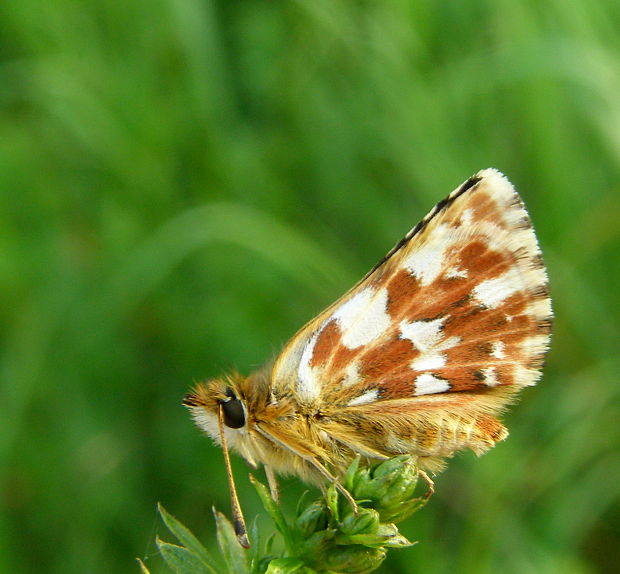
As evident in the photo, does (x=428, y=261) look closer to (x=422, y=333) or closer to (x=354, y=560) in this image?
(x=422, y=333)

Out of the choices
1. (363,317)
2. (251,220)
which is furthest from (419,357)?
(251,220)

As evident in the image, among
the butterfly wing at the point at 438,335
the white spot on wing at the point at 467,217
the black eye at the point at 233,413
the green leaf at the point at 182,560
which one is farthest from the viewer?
the white spot on wing at the point at 467,217

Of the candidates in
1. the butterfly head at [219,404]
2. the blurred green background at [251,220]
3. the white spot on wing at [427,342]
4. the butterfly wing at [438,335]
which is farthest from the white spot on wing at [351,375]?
the blurred green background at [251,220]

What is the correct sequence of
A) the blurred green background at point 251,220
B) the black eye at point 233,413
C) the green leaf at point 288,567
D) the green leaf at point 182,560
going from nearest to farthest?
the green leaf at point 288,567 → the green leaf at point 182,560 → the black eye at point 233,413 → the blurred green background at point 251,220

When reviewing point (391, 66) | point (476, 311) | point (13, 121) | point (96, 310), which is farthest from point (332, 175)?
point (476, 311)

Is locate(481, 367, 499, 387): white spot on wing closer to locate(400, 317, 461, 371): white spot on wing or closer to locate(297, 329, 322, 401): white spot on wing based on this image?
locate(400, 317, 461, 371): white spot on wing

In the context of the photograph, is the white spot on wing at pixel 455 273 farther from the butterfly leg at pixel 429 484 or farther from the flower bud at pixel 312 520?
the flower bud at pixel 312 520

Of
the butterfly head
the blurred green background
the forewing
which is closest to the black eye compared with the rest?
the butterfly head
